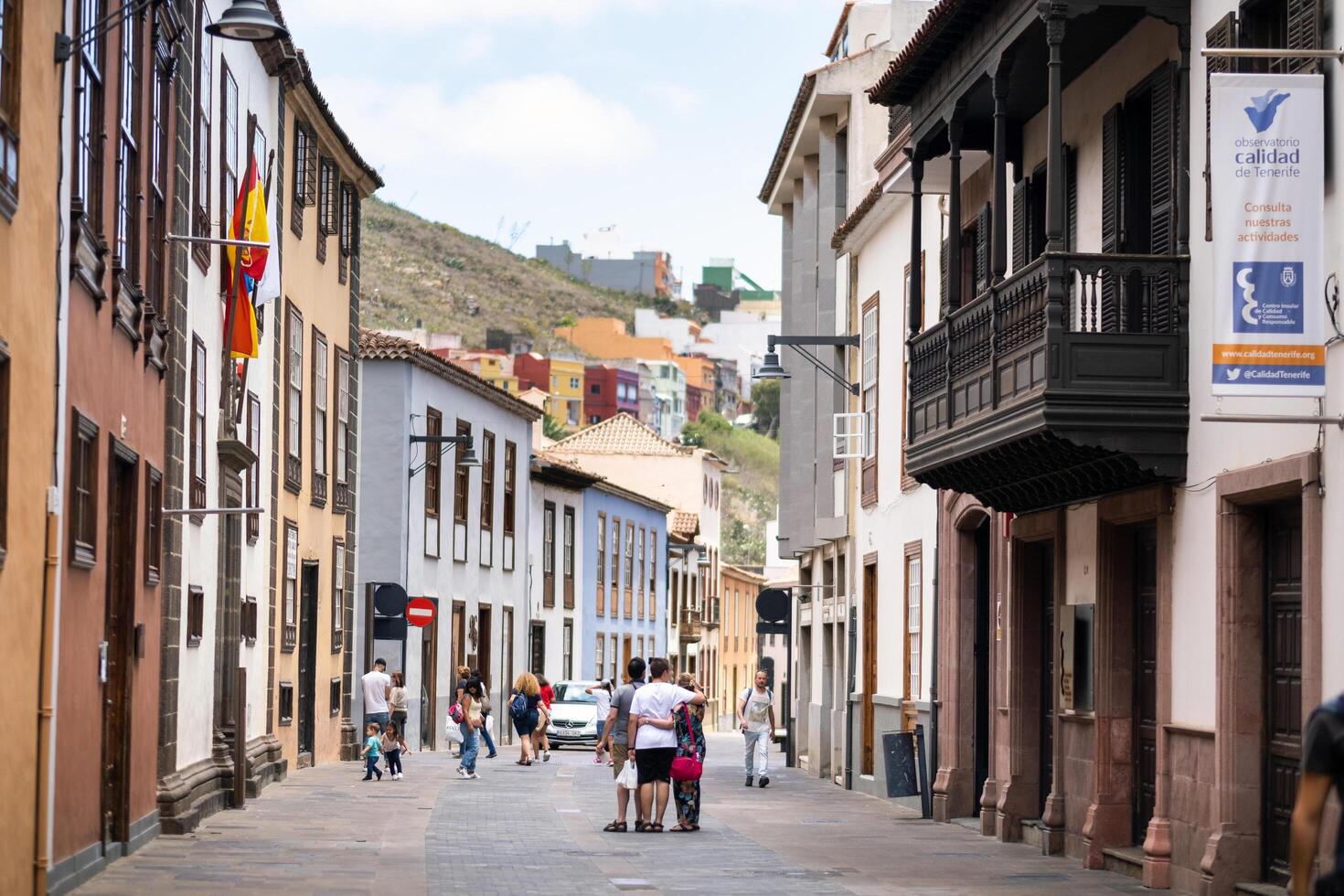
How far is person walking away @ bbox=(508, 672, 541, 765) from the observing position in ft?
115

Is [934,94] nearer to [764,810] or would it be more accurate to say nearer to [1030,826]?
[1030,826]

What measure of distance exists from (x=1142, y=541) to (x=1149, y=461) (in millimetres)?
2308

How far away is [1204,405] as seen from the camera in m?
15.3

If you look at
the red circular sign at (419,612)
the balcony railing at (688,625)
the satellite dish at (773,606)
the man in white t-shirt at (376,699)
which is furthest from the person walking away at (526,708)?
the balcony railing at (688,625)

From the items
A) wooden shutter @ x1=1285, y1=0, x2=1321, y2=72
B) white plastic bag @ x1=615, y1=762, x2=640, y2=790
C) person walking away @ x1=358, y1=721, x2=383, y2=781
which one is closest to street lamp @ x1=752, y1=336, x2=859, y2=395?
person walking away @ x1=358, y1=721, x2=383, y2=781

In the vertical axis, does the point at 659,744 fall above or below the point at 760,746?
above

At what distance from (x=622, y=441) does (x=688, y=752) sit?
62.3 m

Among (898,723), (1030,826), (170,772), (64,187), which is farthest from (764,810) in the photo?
(64,187)

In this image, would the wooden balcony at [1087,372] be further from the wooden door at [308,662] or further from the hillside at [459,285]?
the hillside at [459,285]

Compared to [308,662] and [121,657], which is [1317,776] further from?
[308,662]

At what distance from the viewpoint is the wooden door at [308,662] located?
33.4 meters

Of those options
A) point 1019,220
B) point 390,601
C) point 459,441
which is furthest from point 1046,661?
point 459,441

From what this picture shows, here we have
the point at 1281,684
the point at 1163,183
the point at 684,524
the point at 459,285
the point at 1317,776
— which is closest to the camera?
the point at 1317,776

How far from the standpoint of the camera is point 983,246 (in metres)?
22.3
